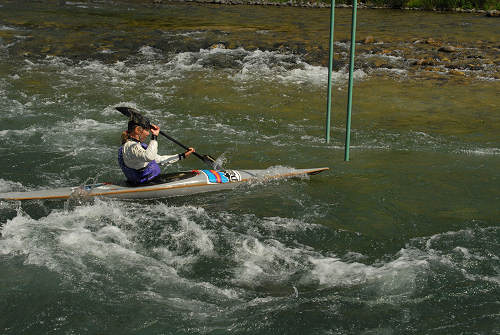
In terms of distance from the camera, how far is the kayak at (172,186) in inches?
262

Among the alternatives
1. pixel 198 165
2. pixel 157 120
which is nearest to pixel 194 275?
pixel 198 165

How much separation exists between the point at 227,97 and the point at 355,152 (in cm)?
386

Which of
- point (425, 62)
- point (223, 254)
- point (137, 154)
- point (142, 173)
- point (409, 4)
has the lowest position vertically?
point (223, 254)

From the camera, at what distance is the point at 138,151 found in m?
6.32

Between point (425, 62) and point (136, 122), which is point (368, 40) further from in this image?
point (136, 122)

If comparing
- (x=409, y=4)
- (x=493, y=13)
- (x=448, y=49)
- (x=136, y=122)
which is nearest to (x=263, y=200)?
(x=136, y=122)

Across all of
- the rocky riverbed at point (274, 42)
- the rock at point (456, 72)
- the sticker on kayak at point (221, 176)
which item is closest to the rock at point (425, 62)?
the rocky riverbed at point (274, 42)

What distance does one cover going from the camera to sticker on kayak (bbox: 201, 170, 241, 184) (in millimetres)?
7055

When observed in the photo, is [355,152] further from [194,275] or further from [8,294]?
[8,294]

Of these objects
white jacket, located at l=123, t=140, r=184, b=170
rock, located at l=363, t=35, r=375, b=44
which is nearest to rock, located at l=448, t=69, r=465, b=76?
rock, located at l=363, t=35, r=375, b=44

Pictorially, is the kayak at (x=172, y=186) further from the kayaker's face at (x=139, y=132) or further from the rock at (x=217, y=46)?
the rock at (x=217, y=46)

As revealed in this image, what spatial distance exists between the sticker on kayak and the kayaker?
51cm

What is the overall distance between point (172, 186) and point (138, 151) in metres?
0.73

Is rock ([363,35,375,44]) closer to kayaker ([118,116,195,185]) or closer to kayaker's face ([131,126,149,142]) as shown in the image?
kayaker ([118,116,195,185])
